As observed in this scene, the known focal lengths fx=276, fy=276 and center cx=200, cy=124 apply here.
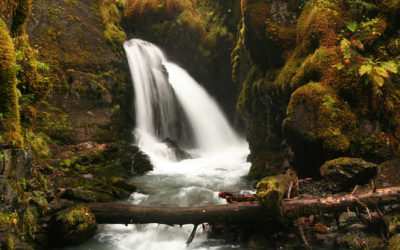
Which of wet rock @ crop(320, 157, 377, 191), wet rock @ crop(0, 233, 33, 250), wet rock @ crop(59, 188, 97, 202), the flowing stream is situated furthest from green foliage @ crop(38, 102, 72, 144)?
wet rock @ crop(320, 157, 377, 191)

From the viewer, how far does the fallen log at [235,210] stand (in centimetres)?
429

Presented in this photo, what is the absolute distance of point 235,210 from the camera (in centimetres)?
461

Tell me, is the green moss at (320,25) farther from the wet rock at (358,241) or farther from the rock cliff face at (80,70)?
the rock cliff face at (80,70)

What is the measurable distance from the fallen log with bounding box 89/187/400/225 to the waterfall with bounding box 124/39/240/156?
22.0ft

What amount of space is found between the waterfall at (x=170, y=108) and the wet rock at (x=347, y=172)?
758cm

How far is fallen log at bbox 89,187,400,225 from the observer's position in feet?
14.1

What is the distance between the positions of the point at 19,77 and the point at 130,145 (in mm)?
7152

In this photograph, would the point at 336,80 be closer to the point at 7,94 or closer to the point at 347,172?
the point at 347,172

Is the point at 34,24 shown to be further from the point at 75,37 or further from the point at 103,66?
the point at 103,66

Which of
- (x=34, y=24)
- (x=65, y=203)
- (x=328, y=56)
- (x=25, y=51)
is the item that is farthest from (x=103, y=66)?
(x=328, y=56)

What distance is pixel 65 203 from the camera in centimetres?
496

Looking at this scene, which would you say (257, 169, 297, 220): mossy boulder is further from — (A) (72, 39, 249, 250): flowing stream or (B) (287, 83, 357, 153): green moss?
(B) (287, 83, 357, 153): green moss

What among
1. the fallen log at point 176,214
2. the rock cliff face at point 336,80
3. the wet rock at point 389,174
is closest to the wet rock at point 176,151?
the rock cliff face at point 336,80

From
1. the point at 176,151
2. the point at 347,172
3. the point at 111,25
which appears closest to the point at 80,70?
the point at 111,25
